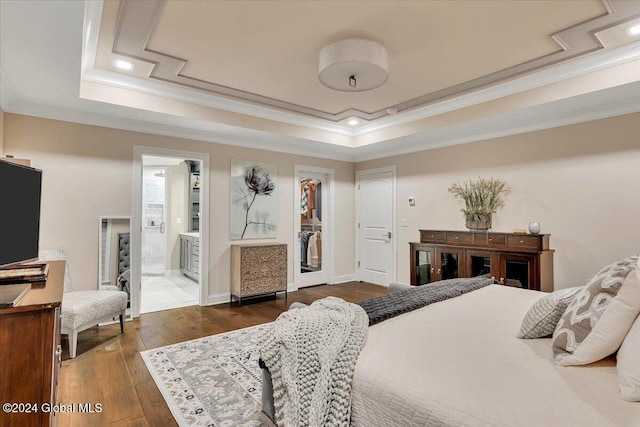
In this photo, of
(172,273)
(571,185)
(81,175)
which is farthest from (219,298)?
(571,185)

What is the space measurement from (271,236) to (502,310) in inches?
147

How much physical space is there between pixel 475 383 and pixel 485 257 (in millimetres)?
3158

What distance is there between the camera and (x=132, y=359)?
2863 mm

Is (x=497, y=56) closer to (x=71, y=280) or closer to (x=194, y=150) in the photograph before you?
(x=194, y=150)

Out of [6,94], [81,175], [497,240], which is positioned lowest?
[497,240]

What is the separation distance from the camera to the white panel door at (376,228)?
5699mm

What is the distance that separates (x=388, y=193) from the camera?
18.8 ft

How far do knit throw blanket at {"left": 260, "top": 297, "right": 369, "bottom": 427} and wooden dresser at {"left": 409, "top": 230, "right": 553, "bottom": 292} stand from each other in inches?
110

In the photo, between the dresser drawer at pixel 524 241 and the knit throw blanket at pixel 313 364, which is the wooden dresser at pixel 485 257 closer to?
the dresser drawer at pixel 524 241

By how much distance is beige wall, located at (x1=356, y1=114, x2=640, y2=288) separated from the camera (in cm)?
337

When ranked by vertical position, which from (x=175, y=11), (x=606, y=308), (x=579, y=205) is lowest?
(x=606, y=308)

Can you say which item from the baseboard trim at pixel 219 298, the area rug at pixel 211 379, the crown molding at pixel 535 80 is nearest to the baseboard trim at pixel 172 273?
the baseboard trim at pixel 219 298

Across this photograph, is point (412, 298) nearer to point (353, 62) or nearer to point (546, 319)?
point (546, 319)

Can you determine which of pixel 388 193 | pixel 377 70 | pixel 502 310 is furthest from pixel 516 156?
pixel 502 310
